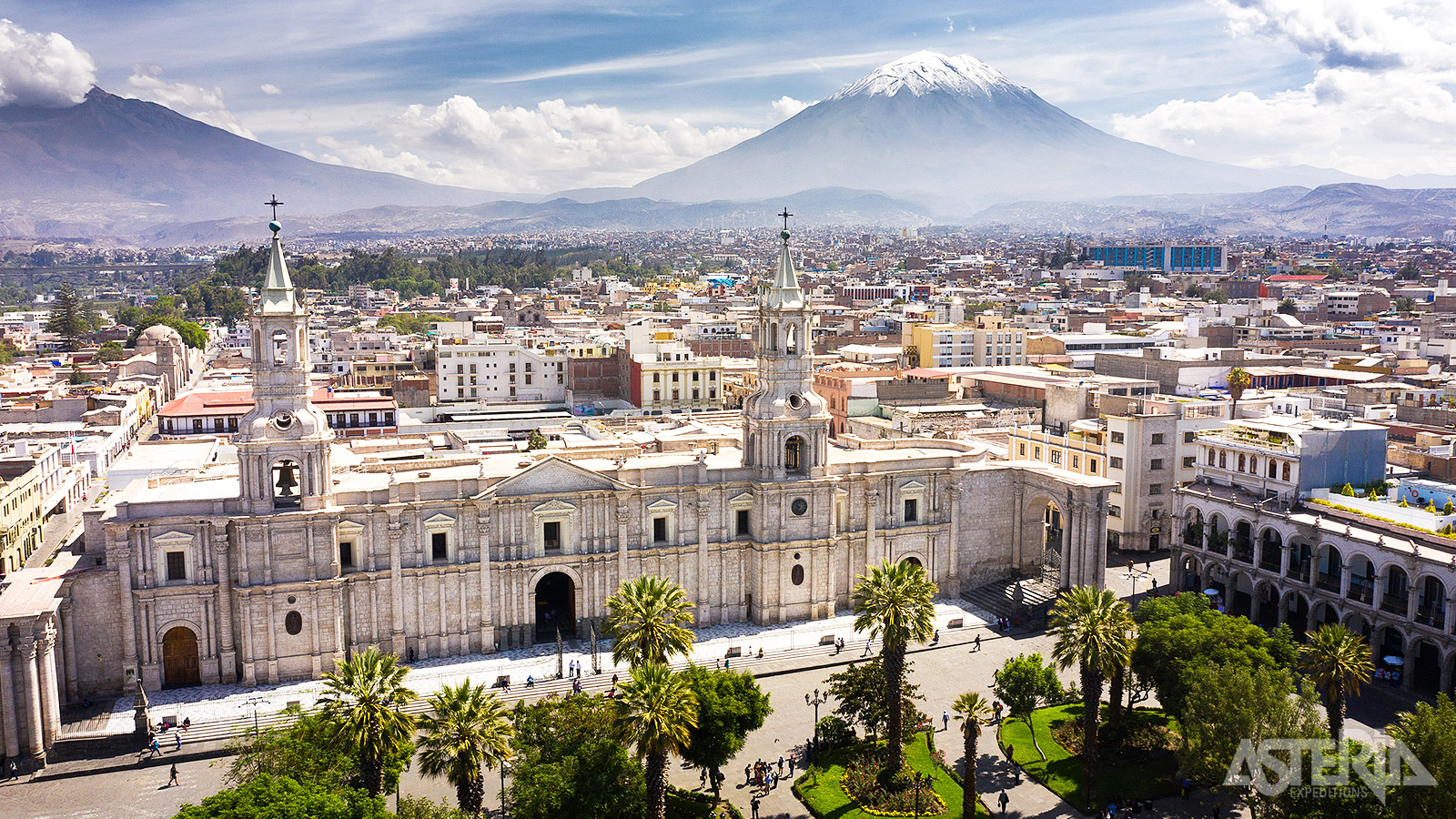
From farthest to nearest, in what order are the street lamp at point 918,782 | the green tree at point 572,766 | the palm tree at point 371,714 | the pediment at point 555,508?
the pediment at point 555,508
the street lamp at point 918,782
the green tree at point 572,766
the palm tree at point 371,714

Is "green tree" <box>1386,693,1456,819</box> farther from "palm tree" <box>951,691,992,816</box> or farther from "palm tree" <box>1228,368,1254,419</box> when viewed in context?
"palm tree" <box>1228,368,1254,419</box>

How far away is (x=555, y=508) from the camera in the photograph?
48.8m

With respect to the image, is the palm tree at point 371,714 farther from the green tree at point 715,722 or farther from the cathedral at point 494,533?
the cathedral at point 494,533

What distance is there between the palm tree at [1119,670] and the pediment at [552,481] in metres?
22.7

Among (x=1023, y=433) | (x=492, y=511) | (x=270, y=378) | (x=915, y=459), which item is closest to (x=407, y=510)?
(x=492, y=511)

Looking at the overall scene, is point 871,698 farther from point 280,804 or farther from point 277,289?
point 277,289

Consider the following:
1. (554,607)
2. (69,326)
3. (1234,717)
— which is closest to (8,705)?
(554,607)

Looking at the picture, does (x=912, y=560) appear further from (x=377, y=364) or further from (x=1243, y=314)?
(x=1243, y=314)

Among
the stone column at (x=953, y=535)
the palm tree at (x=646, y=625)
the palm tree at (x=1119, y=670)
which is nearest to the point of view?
the palm tree at (x=646, y=625)

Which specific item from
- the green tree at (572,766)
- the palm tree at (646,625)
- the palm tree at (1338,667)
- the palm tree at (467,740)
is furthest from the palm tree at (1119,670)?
the palm tree at (467,740)

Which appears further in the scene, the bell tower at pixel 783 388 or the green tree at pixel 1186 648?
the bell tower at pixel 783 388

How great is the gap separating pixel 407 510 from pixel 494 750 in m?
18.2

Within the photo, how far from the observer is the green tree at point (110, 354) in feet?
451

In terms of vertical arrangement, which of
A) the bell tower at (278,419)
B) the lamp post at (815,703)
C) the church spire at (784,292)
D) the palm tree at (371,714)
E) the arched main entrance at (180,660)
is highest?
the church spire at (784,292)
